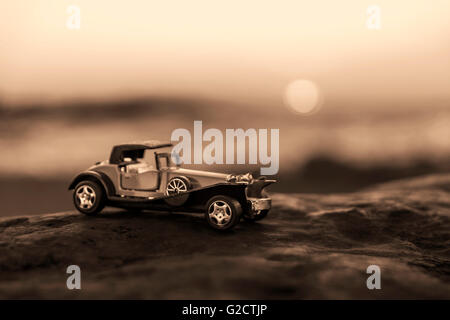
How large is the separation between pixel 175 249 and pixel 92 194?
68.6 inches

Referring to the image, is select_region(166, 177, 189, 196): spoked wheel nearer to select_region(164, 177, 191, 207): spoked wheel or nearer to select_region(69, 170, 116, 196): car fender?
select_region(164, 177, 191, 207): spoked wheel

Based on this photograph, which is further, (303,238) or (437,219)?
(437,219)

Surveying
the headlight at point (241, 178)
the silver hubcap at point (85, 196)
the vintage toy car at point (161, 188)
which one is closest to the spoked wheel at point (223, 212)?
the vintage toy car at point (161, 188)

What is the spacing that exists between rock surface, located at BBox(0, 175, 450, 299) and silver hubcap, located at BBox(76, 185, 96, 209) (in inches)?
8.6


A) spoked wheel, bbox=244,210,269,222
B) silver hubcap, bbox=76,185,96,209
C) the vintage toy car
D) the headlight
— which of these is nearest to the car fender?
the vintage toy car

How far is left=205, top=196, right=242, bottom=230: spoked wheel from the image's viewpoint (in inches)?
217

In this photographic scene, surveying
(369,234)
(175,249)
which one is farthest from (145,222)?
(369,234)

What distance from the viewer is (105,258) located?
4.77m

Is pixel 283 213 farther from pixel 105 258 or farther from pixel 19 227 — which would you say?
pixel 19 227

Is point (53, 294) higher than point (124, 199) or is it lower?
lower

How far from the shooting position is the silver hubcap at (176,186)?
5.90 m

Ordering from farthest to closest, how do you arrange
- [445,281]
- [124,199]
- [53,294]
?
[124,199] → [445,281] → [53,294]

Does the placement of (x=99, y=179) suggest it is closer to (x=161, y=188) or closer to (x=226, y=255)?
(x=161, y=188)

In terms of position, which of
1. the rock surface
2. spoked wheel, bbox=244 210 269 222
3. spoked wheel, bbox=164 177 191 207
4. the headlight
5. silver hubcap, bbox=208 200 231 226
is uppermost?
the headlight
